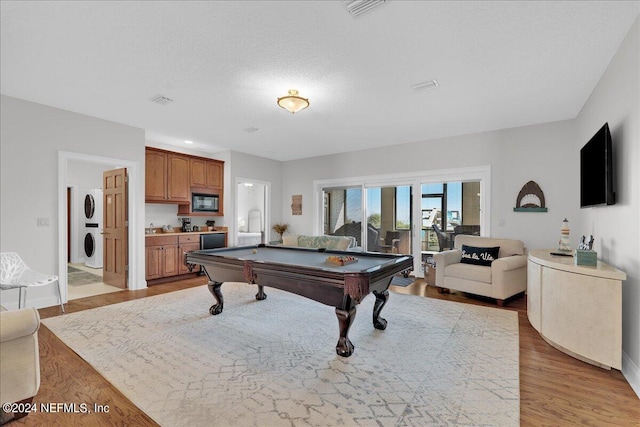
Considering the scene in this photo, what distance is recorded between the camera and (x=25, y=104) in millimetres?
3816

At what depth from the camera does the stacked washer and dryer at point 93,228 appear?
699cm

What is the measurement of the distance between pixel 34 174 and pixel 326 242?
168 inches

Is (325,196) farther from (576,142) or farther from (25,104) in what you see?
(25,104)

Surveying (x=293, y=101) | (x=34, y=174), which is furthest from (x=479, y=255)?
(x=34, y=174)

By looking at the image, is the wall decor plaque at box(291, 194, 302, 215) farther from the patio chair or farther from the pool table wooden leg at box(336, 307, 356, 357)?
the pool table wooden leg at box(336, 307, 356, 357)

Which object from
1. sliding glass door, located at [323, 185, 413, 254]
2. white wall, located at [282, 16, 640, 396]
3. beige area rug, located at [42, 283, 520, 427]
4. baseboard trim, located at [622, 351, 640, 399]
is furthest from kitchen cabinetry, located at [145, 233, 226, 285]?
baseboard trim, located at [622, 351, 640, 399]

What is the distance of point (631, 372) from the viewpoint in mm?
2189

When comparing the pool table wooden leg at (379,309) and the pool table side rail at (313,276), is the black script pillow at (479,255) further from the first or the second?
the pool table wooden leg at (379,309)

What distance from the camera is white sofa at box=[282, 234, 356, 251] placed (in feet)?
16.7

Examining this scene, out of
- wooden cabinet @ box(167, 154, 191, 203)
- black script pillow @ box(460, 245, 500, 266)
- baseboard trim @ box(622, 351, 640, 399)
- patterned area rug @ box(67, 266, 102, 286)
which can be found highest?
wooden cabinet @ box(167, 154, 191, 203)

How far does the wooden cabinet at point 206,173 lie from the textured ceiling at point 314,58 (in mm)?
1665

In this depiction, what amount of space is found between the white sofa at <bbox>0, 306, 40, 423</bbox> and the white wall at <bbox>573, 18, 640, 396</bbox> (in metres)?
3.90

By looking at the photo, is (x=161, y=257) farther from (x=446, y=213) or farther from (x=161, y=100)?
(x=446, y=213)

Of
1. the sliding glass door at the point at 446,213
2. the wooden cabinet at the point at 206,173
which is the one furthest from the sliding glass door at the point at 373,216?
the wooden cabinet at the point at 206,173
